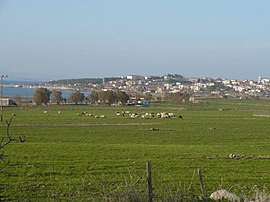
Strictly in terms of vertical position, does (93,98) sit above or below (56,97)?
below

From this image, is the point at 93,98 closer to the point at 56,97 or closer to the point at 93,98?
the point at 93,98

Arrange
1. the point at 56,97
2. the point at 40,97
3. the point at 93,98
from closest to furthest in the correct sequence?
the point at 40,97 → the point at 56,97 → the point at 93,98

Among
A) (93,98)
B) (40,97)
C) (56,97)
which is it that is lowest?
(93,98)

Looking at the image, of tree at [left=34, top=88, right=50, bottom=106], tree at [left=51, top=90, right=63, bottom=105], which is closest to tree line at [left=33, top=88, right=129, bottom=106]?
tree at [left=51, top=90, right=63, bottom=105]

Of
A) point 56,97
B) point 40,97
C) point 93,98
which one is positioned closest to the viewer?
point 40,97

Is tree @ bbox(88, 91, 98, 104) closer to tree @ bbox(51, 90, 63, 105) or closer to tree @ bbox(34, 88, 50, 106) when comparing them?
tree @ bbox(51, 90, 63, 105)

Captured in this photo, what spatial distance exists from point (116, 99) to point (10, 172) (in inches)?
5691

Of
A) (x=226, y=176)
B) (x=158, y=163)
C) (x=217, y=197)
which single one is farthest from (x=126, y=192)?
(x=158, y=163)

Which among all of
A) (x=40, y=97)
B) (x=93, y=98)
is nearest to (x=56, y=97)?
(x=93, y=98)

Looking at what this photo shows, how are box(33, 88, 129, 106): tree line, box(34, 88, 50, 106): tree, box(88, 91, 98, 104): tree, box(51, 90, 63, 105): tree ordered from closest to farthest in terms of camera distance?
1. box(34, 88, 50, 106): tree
2. box(33, 88, 129, 106): tree line
3. box(51, 90, 63, 105): tree
4. box(88, 91, 98, 104): tree

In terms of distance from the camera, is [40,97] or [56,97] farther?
[56,97]

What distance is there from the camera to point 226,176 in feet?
72.1

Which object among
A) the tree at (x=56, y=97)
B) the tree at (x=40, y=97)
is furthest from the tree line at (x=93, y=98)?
the tree at (x=40, y=97)

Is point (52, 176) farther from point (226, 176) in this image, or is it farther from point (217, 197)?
point (217, 197)
